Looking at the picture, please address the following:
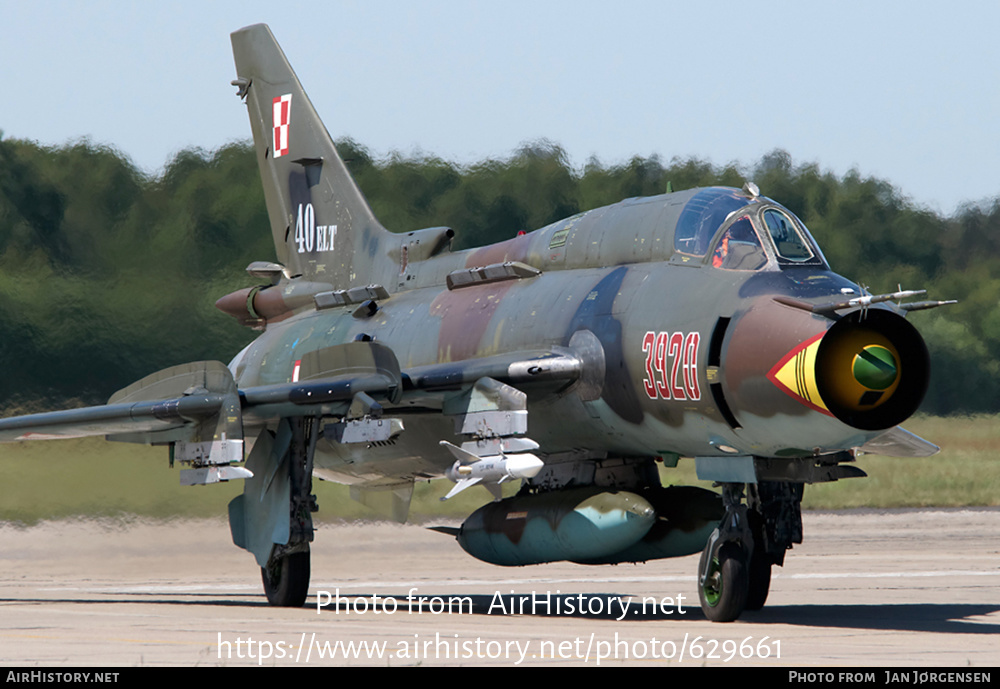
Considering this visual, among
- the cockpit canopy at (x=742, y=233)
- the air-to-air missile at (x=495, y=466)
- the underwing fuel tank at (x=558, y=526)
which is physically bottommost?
the underwing fuel tank at (x=558, y=526)

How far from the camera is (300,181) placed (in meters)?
18.5

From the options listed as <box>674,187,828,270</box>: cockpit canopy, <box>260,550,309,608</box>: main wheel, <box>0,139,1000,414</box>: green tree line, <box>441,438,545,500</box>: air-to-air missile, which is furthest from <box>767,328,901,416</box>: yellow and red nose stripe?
<box>0,139,1000,414</box>: green tree line

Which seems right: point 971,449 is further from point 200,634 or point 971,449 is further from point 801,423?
point 200,634

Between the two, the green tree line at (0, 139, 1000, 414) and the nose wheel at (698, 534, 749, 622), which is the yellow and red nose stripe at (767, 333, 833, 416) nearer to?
the nose wheel at (698, 534, 749, 622)

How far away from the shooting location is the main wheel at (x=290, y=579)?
48.8 ft

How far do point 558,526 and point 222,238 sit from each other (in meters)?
12.6

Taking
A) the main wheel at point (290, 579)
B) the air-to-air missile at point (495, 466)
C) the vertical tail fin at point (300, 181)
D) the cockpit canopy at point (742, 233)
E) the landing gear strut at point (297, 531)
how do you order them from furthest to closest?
the vertical tail fin at point (300, 181) → the main wheel at point (290, 579) → the landing gear strut at point (297, 531) → the cockpit canopy at point (742, 233) → the air-to-air missile at point (495, 466)

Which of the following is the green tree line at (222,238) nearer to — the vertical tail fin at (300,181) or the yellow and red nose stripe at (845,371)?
the vertical tail fin at (300,181)

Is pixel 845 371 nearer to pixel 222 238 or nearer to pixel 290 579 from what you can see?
pixel 290 579

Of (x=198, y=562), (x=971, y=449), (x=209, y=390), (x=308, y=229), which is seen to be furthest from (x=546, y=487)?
(x=971, y=449)

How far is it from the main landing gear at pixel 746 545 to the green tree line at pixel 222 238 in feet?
35.3

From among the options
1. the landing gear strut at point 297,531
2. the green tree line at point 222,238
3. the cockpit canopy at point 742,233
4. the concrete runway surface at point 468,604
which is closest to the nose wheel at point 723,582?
the concrete runway surface at point 468,604

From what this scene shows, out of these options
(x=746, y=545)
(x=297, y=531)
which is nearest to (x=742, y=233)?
(x=746, y=545)

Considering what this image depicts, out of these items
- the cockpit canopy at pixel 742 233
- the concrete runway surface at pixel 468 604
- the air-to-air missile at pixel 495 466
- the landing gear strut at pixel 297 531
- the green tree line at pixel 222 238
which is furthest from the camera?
the green tree line at pixel 222 238
